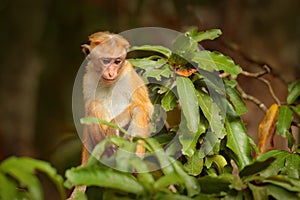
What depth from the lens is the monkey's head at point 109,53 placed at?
99 centimetres

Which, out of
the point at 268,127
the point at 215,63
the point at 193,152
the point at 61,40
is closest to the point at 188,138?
the point at 193,152

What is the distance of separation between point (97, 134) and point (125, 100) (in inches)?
3.8

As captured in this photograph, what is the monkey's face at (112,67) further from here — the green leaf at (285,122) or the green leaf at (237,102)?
the green leaf at (285,122)

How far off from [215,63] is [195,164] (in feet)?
0.61

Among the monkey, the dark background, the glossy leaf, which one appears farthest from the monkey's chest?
the dark background

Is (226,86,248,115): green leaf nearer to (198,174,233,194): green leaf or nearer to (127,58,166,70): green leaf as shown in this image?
(127,58,166,70): green leaf

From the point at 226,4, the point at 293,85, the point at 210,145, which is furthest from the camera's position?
the point at 226,4

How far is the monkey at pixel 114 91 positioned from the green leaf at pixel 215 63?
118 millimetres

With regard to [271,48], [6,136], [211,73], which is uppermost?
[211,73]

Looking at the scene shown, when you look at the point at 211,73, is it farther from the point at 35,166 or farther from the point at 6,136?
the point at 6,136

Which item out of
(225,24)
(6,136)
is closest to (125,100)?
(225,24)

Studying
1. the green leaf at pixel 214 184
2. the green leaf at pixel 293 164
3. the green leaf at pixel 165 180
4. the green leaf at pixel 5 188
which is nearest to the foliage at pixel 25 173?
the green leaf at pixel 5 188

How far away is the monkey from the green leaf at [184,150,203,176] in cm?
10

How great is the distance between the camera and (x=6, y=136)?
2.60m
